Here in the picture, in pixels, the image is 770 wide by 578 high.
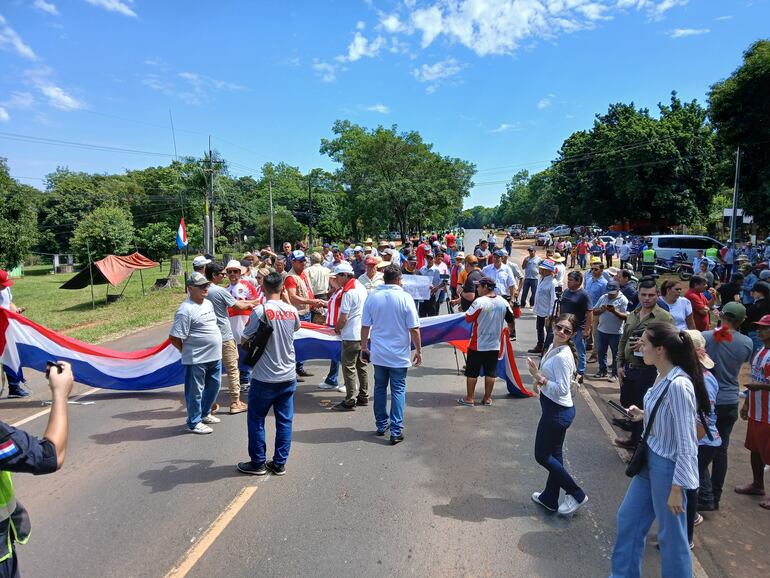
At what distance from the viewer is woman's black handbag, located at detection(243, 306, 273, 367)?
180 inches

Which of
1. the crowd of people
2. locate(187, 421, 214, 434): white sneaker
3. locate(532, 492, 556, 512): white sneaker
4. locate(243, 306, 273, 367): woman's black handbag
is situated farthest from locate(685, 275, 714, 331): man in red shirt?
locate(187, 421, 214, 434): white sneaker

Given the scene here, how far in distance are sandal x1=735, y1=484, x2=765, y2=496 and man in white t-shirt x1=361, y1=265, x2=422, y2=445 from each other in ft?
10.6

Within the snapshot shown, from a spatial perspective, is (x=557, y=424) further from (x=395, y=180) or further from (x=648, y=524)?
(x=395, y=180)

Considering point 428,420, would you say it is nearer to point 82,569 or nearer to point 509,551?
point 509,551

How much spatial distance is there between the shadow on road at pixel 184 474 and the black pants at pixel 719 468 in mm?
4137

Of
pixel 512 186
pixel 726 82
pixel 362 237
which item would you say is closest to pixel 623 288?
pixel 726 82

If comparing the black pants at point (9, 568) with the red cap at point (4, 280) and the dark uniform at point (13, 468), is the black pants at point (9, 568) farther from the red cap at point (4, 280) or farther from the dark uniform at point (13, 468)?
the red cap at point (4, 280)

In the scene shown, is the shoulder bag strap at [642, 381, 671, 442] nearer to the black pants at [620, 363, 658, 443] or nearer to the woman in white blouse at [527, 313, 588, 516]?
the woman in white blouse at [527, 313, 588, 516]

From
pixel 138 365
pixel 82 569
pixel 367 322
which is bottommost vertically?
pixel 82 569

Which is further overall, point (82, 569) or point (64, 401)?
point (82, 569)

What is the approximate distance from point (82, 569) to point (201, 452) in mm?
1880

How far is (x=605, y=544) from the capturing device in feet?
12.0

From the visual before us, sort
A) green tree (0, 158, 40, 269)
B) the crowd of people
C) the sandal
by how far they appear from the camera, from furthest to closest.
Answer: green tree (0, 158, 40, 269) < the sandal < the crowd of people

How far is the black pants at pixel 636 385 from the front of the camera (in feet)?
16.4
